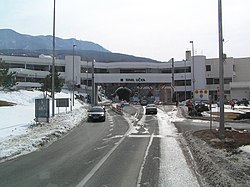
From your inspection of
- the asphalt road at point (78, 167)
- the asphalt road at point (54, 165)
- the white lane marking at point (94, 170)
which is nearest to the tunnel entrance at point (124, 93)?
the asphalt road at point (54, 165)

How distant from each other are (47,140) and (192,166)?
10242 mm

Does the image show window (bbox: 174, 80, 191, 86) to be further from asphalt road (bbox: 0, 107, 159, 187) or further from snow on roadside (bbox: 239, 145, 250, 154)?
snow on roadside (bbox: 239, 145, 250, 154)

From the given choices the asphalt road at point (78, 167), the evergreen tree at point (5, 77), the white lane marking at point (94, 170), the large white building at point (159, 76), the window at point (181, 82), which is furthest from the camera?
the window at point (181, 82)

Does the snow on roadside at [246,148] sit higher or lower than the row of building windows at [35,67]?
lower

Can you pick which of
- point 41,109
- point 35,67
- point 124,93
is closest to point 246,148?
point 41,109

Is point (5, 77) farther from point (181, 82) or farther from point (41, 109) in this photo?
point (181, 82)

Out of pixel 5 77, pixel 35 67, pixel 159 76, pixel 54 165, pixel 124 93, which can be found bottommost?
pixel 54 165

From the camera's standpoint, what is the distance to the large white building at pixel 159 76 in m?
109

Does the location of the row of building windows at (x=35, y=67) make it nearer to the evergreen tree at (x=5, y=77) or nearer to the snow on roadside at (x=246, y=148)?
the evergreen tree at (x=5, y=77)

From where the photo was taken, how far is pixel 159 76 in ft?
374

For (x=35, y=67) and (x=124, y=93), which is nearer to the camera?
(x=124, y=93)

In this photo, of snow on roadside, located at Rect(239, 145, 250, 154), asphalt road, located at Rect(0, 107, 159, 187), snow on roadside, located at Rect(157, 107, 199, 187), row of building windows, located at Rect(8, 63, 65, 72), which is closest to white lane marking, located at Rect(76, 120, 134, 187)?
asphalt road, located at Rect(0, 107, 159, 187)

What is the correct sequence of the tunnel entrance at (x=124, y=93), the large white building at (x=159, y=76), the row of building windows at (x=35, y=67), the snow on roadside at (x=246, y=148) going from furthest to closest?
the row of building windows at (x=35, y=67) < the tunnel entrance at (x=124, y=93) < the large white building at (x=159, y=76) < the snow on roadside at (x=246, y=148)

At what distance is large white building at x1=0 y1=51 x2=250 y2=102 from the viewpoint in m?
109
